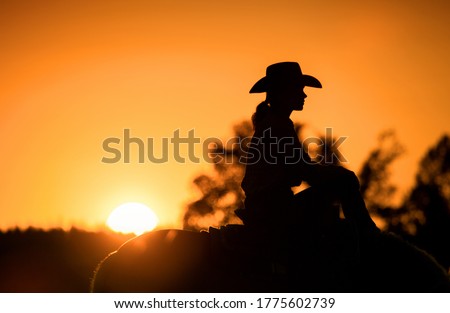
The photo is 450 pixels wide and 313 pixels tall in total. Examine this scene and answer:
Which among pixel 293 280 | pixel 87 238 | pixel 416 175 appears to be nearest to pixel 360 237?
pixel 293 280

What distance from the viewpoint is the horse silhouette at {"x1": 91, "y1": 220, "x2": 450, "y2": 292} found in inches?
514

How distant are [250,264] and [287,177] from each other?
1101mm

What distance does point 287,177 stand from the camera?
12812mm

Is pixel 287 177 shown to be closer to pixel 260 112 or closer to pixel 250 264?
pixel 260 112

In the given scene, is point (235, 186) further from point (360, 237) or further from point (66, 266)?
point (360, 237)

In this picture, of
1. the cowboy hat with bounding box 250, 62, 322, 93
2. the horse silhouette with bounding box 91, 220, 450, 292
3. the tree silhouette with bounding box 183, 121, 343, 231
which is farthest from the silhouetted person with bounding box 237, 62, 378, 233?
the tree silhouette with bounding box 183, 121, 343, 231

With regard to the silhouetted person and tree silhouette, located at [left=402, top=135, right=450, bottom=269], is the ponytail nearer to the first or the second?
the silhouetted person

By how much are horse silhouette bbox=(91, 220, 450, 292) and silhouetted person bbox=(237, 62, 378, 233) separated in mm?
197

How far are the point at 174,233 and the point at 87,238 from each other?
21219mm

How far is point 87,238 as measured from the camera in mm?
34125

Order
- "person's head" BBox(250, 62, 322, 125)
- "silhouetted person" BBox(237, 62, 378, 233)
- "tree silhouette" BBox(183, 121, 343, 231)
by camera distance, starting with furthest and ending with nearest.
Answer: "tree silhouette" BBox(183, 121, 343, 231), "person's head" BBox(250, 62, 322, 125), "silhouetted person" BBox(237, 62, 378, 233)

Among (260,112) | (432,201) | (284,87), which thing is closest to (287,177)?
(260,112)

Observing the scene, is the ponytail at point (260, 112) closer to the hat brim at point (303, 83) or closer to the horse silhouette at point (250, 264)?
the hat brim at point (303, 83)

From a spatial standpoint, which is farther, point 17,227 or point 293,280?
point 17,227
